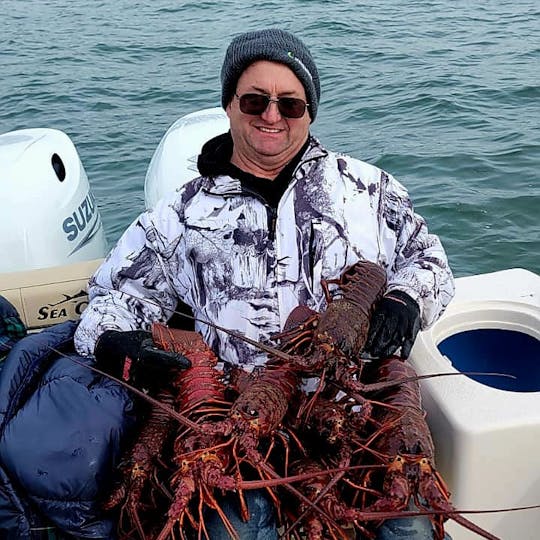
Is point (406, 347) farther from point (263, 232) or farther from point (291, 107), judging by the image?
point (291, 107)

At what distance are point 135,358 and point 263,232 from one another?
0.77m


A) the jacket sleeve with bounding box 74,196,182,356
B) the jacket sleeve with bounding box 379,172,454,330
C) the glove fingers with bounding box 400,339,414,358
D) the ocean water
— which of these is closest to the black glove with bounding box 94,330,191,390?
the jacket sleeve with bounding box 74,196,182,356

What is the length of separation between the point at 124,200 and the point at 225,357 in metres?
6.17

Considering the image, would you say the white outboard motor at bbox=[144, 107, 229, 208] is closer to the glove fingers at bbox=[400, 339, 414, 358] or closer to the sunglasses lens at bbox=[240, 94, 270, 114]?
the sunglasses lens at bbox=[240, 94, 270, 114]

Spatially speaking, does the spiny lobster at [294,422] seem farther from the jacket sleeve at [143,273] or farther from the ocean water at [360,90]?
the ocean water at [360,90]

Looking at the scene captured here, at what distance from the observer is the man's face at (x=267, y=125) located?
11.1 feet

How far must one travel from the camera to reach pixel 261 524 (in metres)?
2.66

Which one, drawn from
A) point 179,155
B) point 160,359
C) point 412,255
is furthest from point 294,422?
point 179,155

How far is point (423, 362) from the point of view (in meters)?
3.49

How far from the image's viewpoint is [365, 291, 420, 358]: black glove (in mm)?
3057

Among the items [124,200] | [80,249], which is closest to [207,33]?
[124,200]

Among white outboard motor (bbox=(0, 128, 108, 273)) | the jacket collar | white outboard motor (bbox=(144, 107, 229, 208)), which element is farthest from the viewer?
white outboard motor (bbox=(144, 107, 229, 208))

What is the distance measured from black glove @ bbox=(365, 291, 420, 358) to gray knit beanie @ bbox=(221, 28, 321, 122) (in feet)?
3.27

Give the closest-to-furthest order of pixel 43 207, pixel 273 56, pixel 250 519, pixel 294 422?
pixel 250 519 < pixel 294 422 < pixel 273 56 < pixel 43 207
